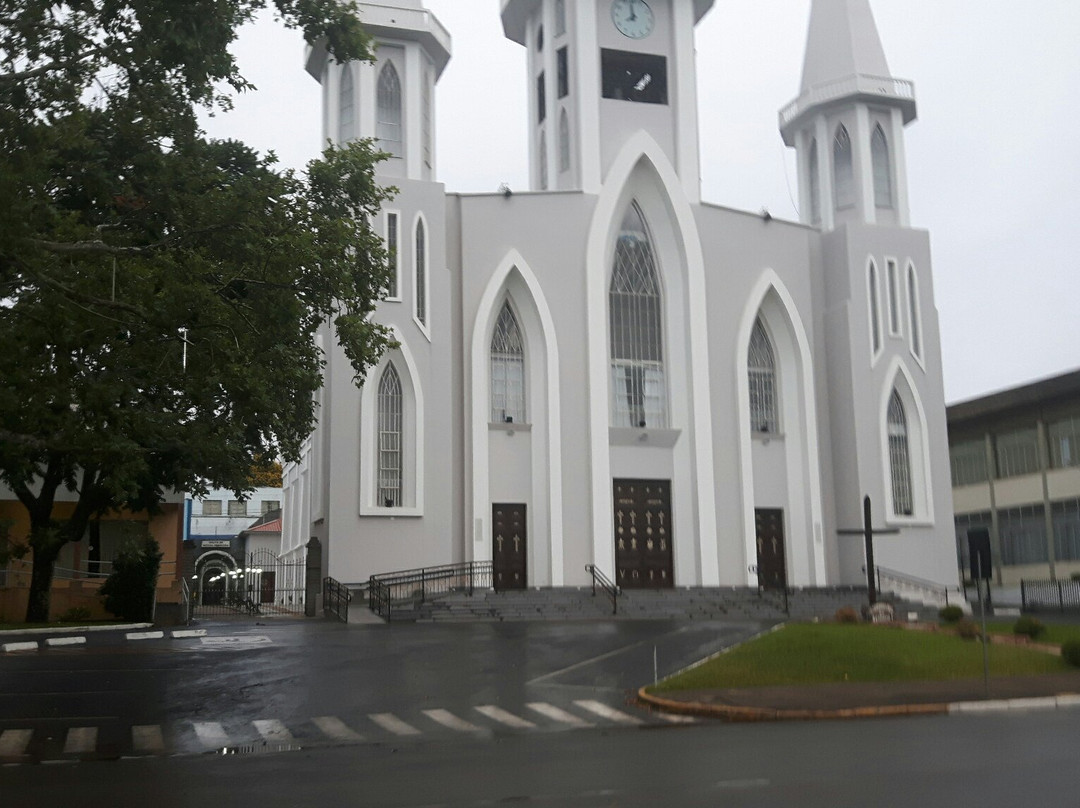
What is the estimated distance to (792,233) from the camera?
3850 cm

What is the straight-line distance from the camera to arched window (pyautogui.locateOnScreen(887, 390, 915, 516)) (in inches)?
1479

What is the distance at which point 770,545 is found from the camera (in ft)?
121

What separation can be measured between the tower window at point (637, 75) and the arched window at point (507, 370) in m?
8.16

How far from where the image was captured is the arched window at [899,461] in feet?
123

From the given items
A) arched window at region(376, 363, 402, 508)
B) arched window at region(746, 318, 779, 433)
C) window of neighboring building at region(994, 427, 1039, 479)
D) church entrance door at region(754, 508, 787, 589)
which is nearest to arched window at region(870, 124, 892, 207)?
arched window at region(746, 318, 779, 433)

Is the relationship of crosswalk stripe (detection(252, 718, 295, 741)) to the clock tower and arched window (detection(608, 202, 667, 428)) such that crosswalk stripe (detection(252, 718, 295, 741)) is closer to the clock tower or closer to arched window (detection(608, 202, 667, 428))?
arched window (detection(608, 202, 667, 428))

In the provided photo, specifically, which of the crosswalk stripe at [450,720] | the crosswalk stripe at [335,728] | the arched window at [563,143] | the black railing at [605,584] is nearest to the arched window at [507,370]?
the black railing at [605,584]

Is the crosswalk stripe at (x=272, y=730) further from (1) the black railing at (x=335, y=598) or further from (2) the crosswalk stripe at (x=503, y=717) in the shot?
(1) the black railing at (x=335, y=598)

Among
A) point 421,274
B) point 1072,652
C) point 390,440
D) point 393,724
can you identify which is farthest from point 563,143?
point 393,724

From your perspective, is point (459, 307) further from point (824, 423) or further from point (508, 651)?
point (508, 651)

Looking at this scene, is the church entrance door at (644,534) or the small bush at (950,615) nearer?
the small bush at (950,615)

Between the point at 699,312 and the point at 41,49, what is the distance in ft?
80.2

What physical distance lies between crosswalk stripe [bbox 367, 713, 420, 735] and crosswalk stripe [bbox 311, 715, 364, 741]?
368 millimetres

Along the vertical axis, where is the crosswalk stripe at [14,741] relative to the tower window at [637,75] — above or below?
below
